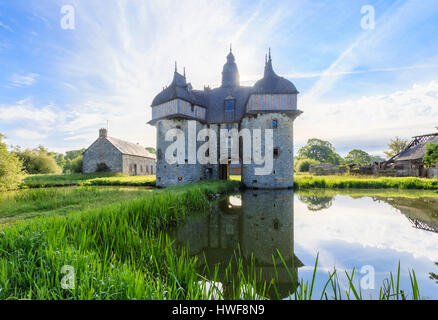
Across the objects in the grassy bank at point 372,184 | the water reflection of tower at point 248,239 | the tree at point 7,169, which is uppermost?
the tree at point 7,169

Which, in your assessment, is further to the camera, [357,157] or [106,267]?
[357,157]

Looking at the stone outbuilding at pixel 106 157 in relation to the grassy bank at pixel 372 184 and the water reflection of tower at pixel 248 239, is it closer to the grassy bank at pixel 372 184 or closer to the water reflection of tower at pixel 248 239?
the grassy bank at pixel 372 184

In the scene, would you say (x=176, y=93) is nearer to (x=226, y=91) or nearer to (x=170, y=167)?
(x=170, y=167)

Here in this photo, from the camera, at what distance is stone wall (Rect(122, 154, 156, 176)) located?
27.5 m

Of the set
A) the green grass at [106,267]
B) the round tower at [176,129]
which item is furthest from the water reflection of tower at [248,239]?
the round tower at [176,129]

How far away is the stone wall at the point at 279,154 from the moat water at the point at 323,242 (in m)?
6.95

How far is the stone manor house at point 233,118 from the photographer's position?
13992 mm

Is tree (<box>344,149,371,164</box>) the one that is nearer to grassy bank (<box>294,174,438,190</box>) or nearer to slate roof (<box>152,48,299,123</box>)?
grassy bank (<box>294,174,438,190</box>)

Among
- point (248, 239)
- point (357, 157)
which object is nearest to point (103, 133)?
point (248, 239)

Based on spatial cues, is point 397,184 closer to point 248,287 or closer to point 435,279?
point 435,279

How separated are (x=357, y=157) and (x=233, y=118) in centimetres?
5484

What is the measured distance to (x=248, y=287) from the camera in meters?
1.84

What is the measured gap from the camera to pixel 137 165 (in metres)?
30.9

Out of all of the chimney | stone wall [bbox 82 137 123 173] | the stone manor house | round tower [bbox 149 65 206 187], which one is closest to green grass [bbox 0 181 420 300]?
round tower [bbox 149 65 206 187]
